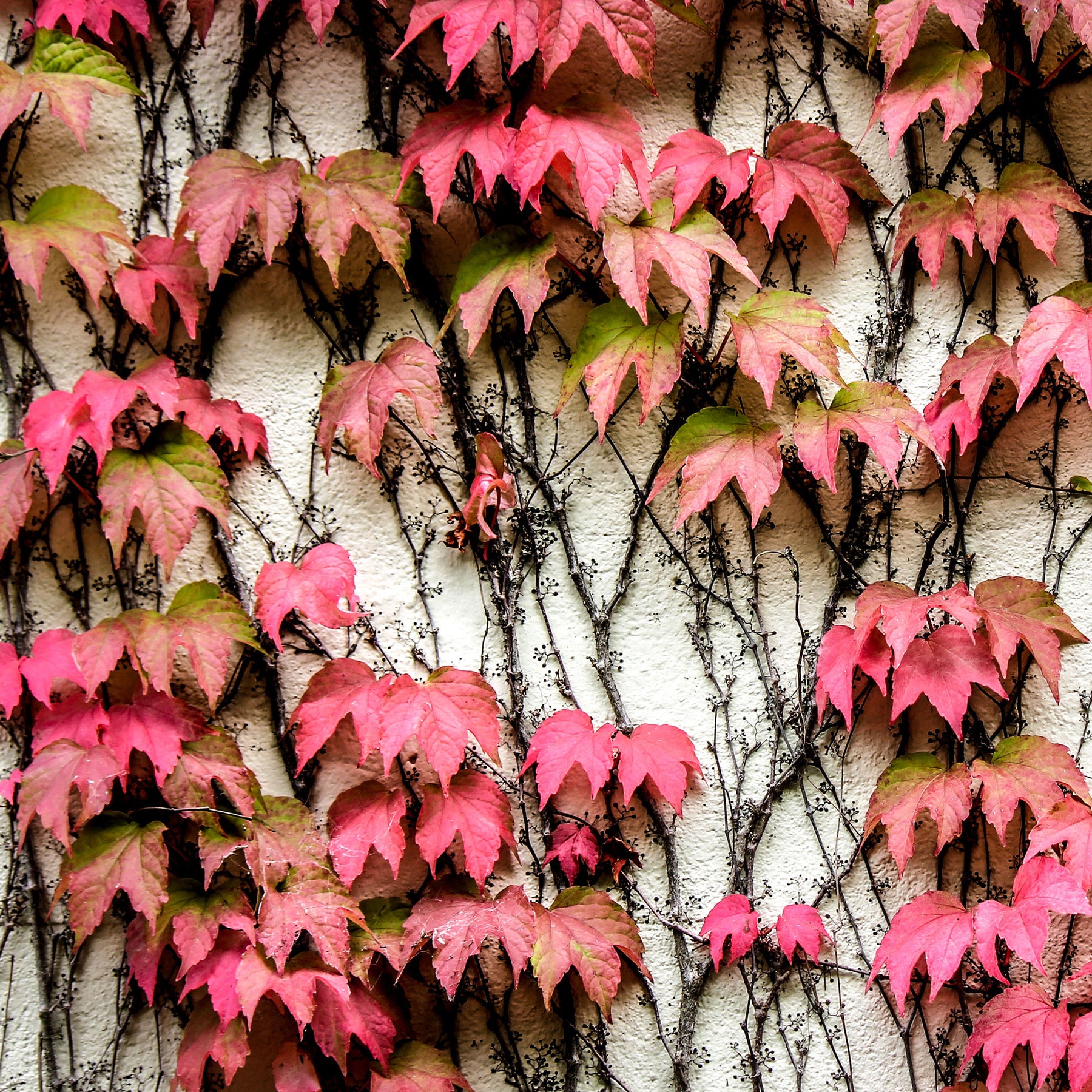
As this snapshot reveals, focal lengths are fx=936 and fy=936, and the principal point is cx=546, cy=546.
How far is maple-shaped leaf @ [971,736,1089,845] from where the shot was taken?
188 cm

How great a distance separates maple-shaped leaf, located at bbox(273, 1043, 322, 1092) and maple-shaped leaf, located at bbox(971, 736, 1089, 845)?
1419 mm

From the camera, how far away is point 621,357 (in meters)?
1.93

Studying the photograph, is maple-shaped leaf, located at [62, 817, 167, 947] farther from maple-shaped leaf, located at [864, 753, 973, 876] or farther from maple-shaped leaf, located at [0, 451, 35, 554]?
maple-shaped leaf, located at [864, 753, 973, 876]

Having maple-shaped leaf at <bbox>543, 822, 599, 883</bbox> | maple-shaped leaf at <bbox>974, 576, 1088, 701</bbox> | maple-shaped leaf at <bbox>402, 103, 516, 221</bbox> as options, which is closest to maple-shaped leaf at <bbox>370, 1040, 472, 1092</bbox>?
maple-shaped leaf at <bbox>543, 822, 599, 883</bbox>

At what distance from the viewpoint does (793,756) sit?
204 cm

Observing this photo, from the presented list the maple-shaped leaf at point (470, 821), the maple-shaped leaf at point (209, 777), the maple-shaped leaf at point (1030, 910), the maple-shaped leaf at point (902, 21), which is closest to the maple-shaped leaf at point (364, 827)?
the maple-shaped leaf at point (470, 821)

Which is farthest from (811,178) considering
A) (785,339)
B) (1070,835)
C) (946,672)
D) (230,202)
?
(1070,835)

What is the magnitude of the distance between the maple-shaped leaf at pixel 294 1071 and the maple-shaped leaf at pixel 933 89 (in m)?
2.03

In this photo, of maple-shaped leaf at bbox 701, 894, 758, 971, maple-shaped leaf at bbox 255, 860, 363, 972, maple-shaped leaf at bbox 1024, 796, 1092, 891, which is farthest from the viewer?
maple-shaped leaf at bbox 701, 894, 758, 971

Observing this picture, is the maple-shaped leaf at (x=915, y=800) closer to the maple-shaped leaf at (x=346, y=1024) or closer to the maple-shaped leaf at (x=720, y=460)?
the maple-shaped leaf at (x=720, y=460)

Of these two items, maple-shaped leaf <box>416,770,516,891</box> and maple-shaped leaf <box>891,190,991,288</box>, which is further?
maple-shaped leaf <box>891,190,991,288</box>

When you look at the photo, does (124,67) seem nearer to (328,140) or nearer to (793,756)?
(328,140)

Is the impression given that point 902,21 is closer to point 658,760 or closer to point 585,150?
point 585,150

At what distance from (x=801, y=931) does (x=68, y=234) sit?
2043 mm
